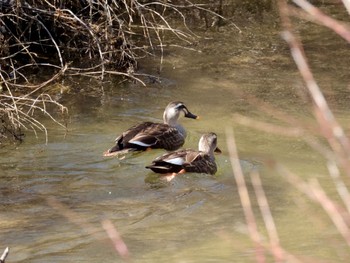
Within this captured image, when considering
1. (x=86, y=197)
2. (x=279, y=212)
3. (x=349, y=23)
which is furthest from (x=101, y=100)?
(x=349, y=23)

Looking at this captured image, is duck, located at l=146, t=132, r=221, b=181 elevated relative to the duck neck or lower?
elevated

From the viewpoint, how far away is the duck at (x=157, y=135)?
30.1 feet

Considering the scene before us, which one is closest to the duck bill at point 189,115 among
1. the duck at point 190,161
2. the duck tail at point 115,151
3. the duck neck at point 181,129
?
the duck neck at point 181,129

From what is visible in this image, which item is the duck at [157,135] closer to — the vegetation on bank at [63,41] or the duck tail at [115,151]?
the duck tail at [115,151]

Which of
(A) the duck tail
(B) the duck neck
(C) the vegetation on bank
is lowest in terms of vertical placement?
(B) the duck neck

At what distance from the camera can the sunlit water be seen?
667 cm

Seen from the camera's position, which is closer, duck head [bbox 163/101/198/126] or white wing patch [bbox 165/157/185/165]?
white wing patch [bbox 165/157/185/165]

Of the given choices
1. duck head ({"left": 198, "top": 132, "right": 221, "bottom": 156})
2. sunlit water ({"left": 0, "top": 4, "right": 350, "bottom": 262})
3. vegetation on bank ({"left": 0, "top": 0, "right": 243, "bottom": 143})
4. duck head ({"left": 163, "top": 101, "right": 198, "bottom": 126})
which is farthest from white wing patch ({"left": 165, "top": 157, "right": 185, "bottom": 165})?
vegetation on bank ({"left": 0, "top": 0, "right": 243, "bottom": 143})

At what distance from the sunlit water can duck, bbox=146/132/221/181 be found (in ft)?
0.32

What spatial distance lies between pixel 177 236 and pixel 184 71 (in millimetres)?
5575

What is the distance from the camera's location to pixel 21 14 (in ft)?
38.5

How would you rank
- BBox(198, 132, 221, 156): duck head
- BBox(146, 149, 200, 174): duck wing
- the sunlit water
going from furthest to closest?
1. BBox(198, 132, 221, 156): duck head
2. BBox(146, 149, 200, 174): duck wing
3. the sunlit water

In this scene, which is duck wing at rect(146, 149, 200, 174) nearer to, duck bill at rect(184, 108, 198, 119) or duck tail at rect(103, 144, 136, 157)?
duck tail at rect(103, 144, 136, 157)

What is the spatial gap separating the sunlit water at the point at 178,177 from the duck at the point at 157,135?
0.42 ft
